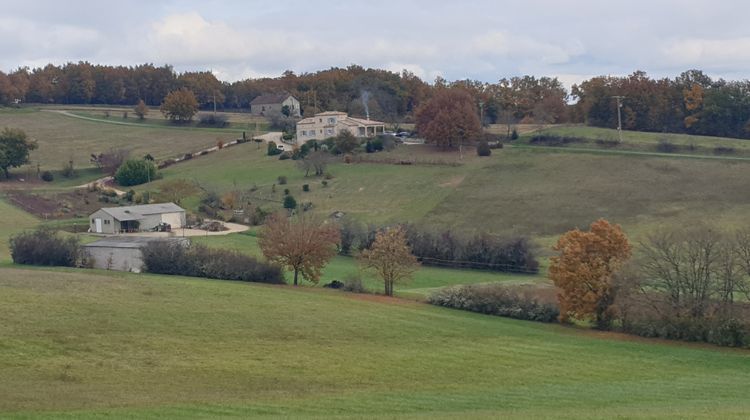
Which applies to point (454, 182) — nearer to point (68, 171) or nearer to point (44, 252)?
point (44, 252)

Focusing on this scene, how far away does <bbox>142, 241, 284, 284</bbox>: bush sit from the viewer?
51.4m

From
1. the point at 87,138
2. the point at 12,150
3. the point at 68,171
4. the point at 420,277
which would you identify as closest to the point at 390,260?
the point at 420,277

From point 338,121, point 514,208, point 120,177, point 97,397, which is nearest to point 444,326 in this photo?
point 97,397

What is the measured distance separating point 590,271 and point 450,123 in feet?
186

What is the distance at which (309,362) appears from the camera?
99.7ft

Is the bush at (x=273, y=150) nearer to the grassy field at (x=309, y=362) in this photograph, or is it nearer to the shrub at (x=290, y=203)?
the shrub at (x=290, y=203)

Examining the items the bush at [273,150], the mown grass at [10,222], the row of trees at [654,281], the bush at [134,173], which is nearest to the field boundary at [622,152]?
the bush at [273,150]

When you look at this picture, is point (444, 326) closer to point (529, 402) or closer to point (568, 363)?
point (568, 363)

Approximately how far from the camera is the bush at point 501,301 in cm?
4344

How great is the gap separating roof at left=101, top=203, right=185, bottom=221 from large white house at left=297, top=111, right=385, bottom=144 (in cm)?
3366

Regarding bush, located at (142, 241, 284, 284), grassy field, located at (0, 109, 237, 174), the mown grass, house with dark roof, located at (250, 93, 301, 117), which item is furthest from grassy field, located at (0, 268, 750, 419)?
house with dark roof, located at (250, 93, 301, 117)

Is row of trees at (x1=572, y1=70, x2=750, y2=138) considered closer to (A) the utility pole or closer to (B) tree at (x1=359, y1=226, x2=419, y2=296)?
(A) the utility pole

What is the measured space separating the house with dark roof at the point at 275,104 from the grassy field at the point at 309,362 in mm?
96605

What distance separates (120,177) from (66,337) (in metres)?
69.8
